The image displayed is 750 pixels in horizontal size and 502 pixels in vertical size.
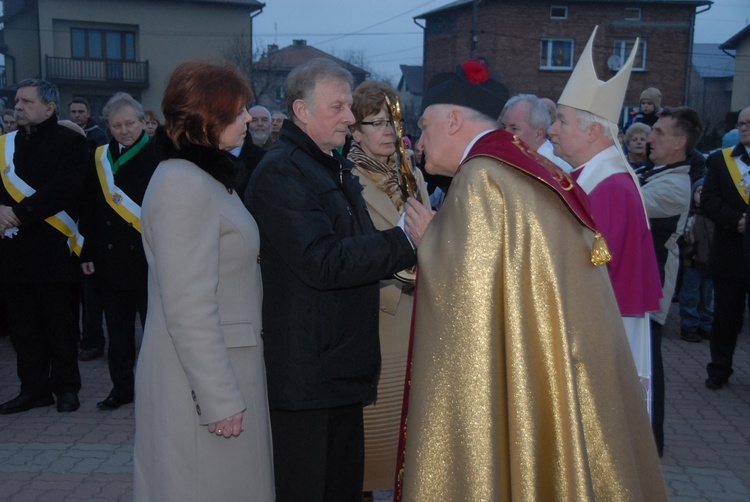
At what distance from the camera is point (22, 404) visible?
6023mm

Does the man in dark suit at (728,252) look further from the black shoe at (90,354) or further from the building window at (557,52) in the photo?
the building window at (557,52)

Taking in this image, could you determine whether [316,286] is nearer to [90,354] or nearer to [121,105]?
[121,105]

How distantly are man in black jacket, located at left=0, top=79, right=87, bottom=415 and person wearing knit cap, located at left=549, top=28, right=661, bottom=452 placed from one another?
12.0ft

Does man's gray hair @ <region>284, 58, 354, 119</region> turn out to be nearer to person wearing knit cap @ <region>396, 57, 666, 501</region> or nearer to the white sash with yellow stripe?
person wearing knit cap @ <region>396, 57, 666, 501</region>

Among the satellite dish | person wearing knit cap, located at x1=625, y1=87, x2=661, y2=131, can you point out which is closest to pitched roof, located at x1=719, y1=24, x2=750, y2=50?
the satellite dish

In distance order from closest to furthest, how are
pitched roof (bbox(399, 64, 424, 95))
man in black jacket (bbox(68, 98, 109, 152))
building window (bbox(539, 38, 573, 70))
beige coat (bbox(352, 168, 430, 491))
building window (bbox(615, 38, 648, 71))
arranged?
beige coat (bbox(352, 168, 430, 491)), man in black jacket (bbox(68, 98, 109, 152)), building window (bbox(615, 38, 648, 71)), building window (bbox(539, 38, 573, 70)), pitched roof (bbox(399, 64, 424, 95))

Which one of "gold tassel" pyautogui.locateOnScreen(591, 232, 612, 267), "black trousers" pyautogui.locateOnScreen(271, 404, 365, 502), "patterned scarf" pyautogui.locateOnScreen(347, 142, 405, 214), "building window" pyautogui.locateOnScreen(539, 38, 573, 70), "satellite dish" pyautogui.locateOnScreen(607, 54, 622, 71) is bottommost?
"black trousers" pyautogui.locateOnScreen(271, 404, 365, 502)

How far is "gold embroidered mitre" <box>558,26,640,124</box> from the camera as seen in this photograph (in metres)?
3.94

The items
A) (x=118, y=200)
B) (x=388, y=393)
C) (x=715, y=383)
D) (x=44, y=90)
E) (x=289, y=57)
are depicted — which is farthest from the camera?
(x=289, y=57)

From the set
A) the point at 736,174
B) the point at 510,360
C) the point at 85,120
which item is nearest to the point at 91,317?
the point at 85,120

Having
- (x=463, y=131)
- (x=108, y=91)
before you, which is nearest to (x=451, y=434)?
(x=463, y=131)

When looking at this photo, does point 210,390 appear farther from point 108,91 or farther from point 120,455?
point 108,91

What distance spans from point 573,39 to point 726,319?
34.7 metres

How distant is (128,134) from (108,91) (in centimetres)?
3945
